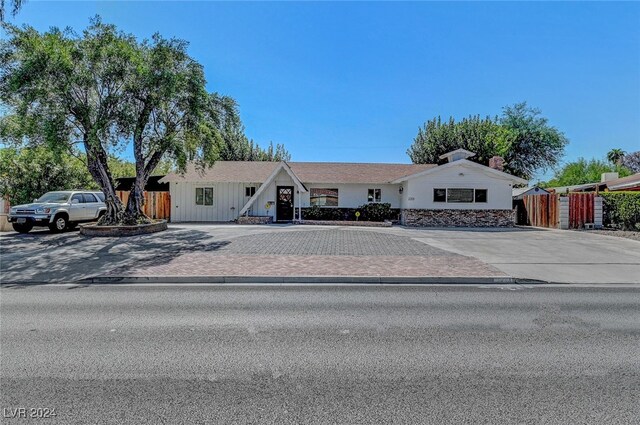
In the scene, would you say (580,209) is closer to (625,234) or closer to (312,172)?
(625,234)

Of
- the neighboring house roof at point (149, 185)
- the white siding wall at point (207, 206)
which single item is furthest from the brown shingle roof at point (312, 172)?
the neighboring house roof at point (149, 185)

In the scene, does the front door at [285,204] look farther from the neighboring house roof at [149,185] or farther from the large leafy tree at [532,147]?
the large leafy tree at [532,147]

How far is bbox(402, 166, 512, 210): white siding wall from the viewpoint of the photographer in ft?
76.4

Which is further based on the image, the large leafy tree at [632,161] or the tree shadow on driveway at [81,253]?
the large leafy tree at [632,161]

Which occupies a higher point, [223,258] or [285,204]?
[285,204]

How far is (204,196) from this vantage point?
82.7 ft

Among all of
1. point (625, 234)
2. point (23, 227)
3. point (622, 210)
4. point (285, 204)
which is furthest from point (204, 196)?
point (622, 210)

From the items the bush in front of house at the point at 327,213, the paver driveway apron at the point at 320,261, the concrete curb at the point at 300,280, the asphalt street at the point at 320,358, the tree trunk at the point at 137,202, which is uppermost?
the tree trunk at the point at 137,202

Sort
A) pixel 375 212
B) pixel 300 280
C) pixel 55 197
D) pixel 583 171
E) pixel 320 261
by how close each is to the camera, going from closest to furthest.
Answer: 1. pixel 300 280
2. pixel 320 261
3. pixel 55 197
4. pixel 375 212
5. pixel 583 171

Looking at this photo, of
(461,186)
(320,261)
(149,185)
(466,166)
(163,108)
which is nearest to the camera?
(320,261)

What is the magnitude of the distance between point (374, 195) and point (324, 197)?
3635mm

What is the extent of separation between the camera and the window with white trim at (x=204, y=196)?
82.6 feet

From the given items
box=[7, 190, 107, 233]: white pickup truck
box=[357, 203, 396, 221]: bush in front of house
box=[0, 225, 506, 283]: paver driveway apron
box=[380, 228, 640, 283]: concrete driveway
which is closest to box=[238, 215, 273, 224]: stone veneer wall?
box=[357, 203, 396, 221]: bush in front of house

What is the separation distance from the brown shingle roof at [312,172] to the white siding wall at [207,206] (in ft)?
1.84
